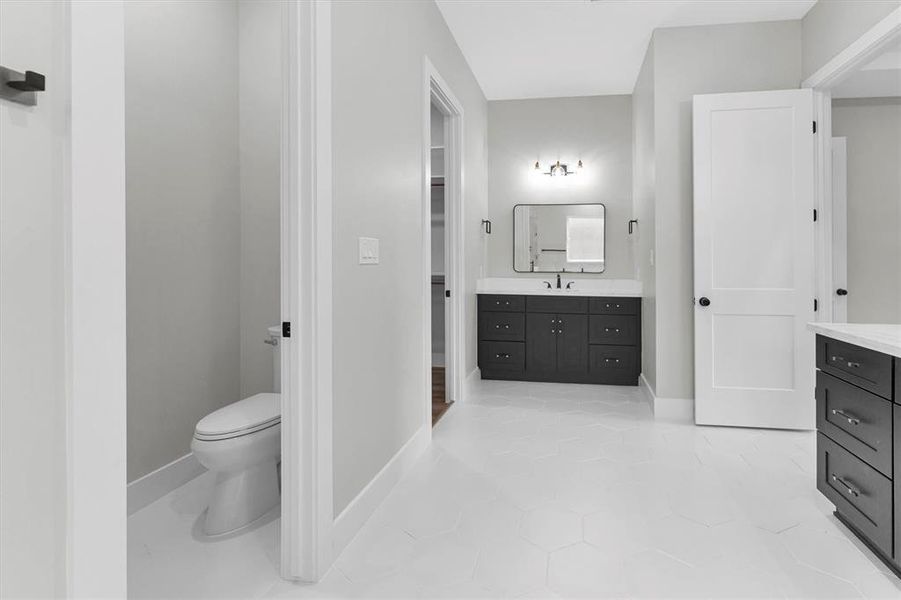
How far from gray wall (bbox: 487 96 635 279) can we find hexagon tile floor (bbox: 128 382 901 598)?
8.34ft

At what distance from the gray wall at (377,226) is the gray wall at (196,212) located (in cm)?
80

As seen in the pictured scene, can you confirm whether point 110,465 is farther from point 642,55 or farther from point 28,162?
point 642,55

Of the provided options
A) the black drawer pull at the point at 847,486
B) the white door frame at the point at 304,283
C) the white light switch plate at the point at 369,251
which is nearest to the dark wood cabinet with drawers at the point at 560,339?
the black drawer pull at the point at 847,486

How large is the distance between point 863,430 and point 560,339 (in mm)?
2952

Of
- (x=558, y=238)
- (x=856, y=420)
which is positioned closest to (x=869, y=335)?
(x=856, y=420)

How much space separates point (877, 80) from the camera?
3982 mm

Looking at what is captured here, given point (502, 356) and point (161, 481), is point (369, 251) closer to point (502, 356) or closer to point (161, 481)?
point (161, 481)

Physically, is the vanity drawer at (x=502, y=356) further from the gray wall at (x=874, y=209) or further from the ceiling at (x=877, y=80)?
the ceiling at (x=877, y=80)

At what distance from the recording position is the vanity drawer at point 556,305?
4852 mm

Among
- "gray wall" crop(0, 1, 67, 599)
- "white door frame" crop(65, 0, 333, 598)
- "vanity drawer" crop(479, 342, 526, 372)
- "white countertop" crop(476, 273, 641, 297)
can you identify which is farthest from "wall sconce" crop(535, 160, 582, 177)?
"gray wall" crop(0, 1, 67, 599)

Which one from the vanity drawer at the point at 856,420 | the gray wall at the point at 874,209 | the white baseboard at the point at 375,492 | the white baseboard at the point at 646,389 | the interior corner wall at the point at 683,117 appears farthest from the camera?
the gray wall at the point at 874,209

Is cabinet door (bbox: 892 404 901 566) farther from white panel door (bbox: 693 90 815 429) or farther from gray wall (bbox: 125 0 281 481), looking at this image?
gray wall (bbox: 125 0 281 481)

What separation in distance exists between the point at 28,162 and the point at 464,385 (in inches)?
145

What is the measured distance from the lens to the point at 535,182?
5.39m
